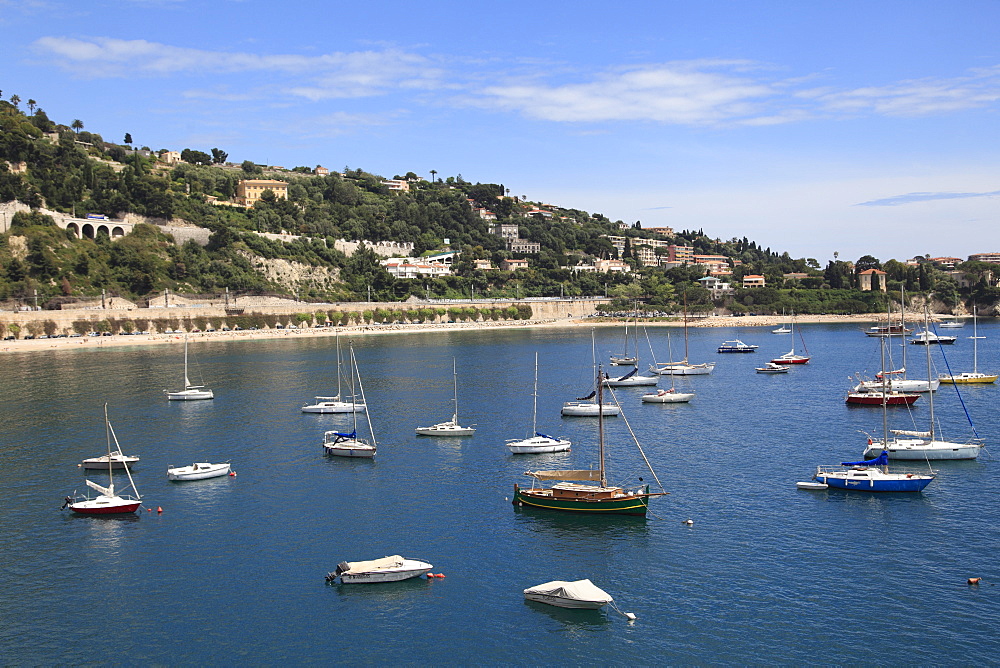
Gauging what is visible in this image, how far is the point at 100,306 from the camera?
10788 cm

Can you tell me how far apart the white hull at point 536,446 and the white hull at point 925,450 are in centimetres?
1535

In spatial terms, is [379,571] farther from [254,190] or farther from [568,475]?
[254,190]

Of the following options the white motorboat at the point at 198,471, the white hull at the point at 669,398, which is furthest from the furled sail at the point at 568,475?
the white hull at the point at 669,398

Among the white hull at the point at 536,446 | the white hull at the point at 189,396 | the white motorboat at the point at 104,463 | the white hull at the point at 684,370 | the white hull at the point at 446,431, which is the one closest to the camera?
the white motorboat at the point at 104,463

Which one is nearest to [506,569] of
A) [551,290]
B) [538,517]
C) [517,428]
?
[538,517]

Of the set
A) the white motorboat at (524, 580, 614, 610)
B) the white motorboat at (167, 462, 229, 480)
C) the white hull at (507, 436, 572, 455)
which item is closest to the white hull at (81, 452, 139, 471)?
the white motorboat at (167, 462, 229, 480)

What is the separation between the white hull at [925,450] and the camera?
125ft

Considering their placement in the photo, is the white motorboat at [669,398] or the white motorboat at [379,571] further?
the white motorboat at [669,398]

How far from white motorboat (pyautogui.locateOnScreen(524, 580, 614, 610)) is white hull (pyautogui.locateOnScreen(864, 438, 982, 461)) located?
2186 cm

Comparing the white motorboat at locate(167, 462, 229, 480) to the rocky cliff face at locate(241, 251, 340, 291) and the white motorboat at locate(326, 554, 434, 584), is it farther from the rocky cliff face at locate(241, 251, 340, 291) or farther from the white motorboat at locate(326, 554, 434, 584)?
the rocky cliff face at locate(241, 251, 340, 291)

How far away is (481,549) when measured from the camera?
90.5ft

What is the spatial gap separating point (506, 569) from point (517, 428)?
2306 centimetres

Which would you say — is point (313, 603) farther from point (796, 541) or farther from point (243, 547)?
point (796, 541)

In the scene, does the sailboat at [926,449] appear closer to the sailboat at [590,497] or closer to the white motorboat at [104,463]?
the sailboat at [590,497]
